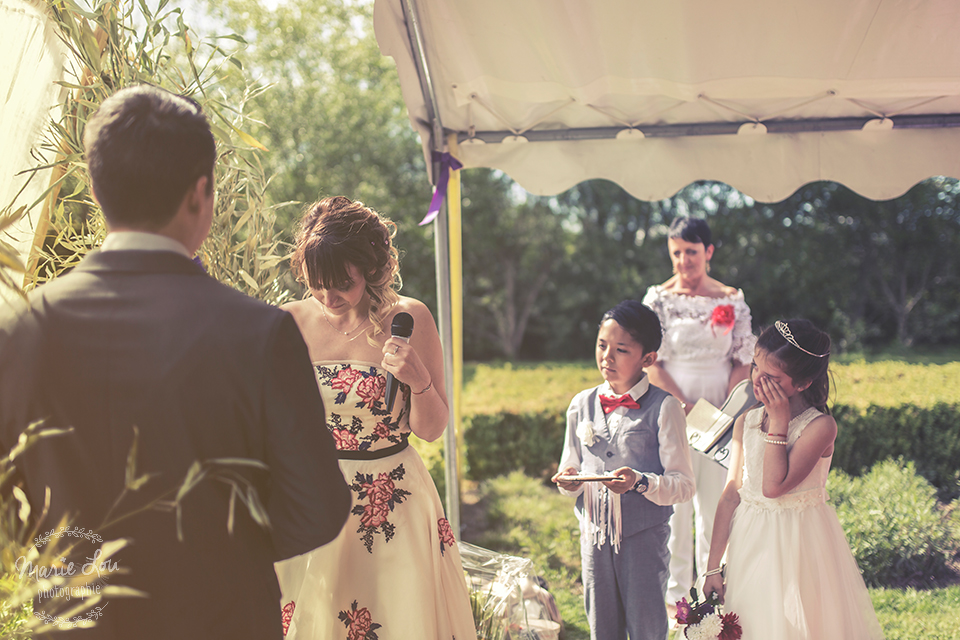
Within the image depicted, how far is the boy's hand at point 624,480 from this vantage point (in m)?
2.42

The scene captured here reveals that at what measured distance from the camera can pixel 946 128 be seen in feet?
11.8

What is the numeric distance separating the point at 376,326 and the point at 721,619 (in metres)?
1.60

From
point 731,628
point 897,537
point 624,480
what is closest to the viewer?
point 731,628

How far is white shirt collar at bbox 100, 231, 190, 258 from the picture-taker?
1224mm

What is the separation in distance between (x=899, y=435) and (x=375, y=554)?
21.1 ft

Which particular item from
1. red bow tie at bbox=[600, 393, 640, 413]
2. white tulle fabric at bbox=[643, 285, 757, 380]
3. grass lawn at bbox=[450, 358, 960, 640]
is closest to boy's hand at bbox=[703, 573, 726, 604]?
red bow tie at bbox=[600, 393, 640, 413]

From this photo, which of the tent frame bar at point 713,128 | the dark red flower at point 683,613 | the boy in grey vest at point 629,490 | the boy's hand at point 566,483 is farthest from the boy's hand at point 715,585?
the tent frame bar at point 713,128

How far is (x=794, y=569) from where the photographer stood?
232 centimetres

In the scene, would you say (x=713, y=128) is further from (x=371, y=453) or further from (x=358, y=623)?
(x=358, y=623)

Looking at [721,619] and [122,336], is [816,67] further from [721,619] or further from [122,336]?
[122,336]

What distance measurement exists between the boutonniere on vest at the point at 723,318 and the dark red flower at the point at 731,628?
6.53ft

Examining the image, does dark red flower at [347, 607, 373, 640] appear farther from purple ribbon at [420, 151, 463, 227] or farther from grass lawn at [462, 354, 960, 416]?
grass lawn at [462, 354, 960, 416]

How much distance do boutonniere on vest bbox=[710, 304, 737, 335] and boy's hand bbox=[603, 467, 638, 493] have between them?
1832mm

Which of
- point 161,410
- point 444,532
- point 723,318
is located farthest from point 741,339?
point 161,410
